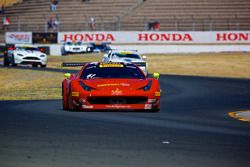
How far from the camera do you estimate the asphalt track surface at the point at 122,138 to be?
7867 millimetres

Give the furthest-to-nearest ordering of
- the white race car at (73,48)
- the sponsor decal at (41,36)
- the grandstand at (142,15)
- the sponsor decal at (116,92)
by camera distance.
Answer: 1. the sponsor decal at (41,36)
2. the white race car at (73,48)
3. the grandstand at (142,15)
4. the sponsor decal at (116,92)

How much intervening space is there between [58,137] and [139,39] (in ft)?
168

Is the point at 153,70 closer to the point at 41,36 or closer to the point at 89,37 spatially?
the point at 41,36

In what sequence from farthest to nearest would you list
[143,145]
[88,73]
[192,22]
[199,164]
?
[192,22]
[88,73]
[143,145]
[199,164]

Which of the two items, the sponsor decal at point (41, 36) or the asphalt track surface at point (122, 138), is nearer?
the asphalt track surface at point (122, 138)

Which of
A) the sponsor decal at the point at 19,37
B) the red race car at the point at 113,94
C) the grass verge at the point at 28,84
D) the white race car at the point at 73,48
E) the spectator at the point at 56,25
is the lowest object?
the white race car at the point at 73,48

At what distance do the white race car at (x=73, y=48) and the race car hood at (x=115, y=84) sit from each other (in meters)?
45.5

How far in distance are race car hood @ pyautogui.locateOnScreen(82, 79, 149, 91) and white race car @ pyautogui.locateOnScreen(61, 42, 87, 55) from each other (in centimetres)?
4548

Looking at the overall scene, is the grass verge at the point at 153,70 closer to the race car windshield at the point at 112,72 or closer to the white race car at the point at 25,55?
the white race car at the point at 25,55

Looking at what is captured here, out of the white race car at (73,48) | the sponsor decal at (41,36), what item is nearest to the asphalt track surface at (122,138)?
the white race car at (73,48)

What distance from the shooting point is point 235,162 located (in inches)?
310

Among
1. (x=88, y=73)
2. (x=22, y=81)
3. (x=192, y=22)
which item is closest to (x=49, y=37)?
(x=192, y=22)

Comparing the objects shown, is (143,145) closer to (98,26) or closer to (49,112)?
(49,112)

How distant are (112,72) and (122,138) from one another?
6.51m
